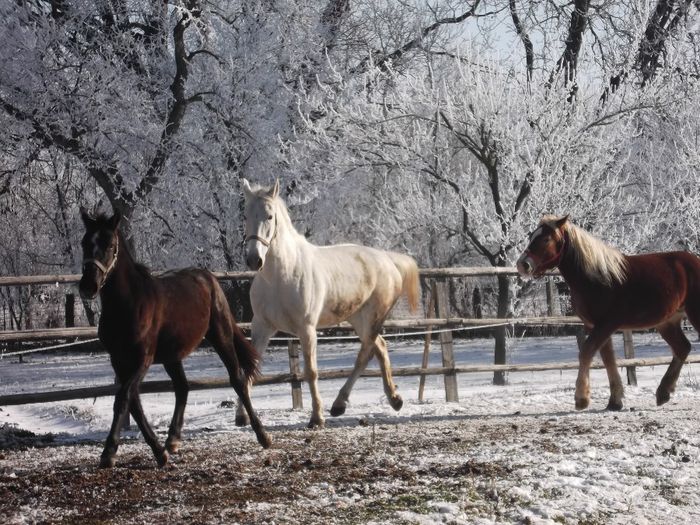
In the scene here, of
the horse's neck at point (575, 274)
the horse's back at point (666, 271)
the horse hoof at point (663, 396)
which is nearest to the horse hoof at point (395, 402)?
the horse's neck at point (575, 274)

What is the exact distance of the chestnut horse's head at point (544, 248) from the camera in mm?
8013

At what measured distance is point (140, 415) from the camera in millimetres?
5484

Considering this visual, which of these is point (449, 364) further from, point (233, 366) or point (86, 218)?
point (86, 218)

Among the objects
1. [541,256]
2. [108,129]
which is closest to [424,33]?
[108,129]

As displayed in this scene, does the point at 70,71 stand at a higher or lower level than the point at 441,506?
higher

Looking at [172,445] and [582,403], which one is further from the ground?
→ [172,445]

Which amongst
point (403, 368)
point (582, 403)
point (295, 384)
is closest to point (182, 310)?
point (295, 384)

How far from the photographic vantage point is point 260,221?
703 cm

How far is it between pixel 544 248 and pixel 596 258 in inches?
19.1

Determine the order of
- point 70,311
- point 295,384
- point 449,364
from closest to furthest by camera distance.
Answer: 1. point 295,384
2. point 449,364
3. point 70,311

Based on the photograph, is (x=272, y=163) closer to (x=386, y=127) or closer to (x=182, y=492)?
(x=386, y=127)

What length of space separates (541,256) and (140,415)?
159 inches

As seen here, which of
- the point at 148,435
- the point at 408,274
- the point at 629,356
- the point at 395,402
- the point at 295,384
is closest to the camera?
the point at 148,435

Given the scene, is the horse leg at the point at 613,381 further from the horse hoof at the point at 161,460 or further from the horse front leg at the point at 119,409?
the horse front leg at the point at 119,409
